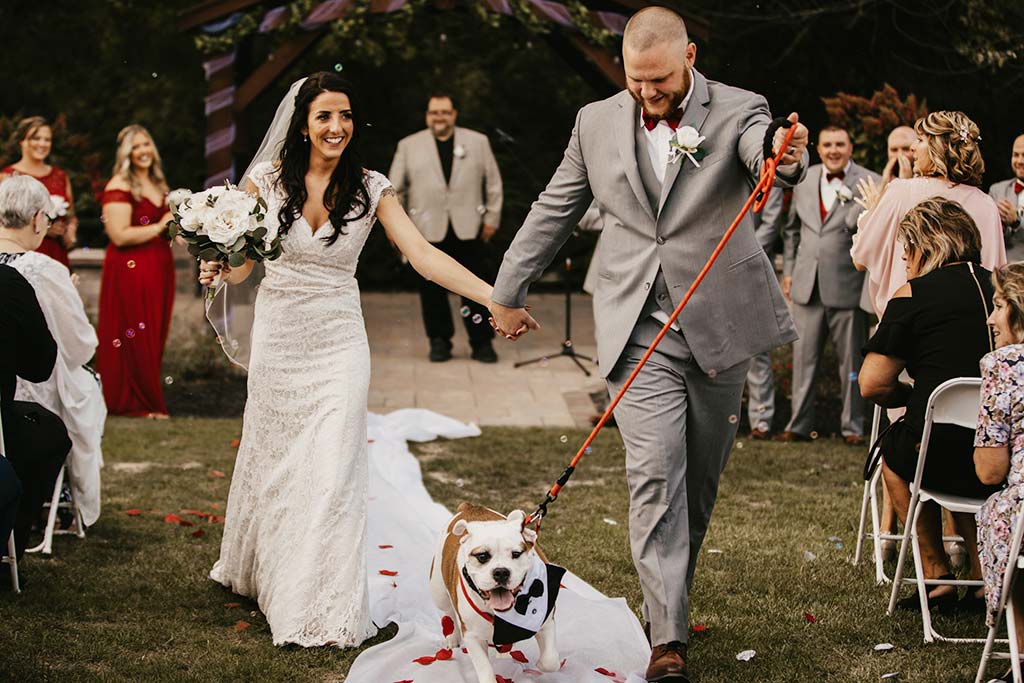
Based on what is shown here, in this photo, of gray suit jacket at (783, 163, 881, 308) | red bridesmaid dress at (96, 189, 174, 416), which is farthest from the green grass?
red bridesmaid dress at (96, 189, 174, 416)

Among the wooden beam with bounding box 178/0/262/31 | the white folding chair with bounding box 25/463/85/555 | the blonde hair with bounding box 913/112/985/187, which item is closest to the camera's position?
the blonde hair with bounding box 913/112/985/187

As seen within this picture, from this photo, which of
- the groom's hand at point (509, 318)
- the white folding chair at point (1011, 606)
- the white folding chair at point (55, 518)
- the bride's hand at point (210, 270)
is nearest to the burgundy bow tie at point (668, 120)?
the groom's hand at point (509, 318)

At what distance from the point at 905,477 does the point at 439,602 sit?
2.00 m

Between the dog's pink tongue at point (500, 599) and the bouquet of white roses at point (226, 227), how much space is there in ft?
5.90

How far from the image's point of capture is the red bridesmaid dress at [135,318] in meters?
10.3

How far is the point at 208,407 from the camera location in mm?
10766

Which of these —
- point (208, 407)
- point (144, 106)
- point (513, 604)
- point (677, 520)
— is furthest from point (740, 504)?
point (144, 106)

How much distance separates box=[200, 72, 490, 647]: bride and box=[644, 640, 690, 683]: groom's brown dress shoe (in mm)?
1265

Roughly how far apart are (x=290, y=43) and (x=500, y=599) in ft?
28.3

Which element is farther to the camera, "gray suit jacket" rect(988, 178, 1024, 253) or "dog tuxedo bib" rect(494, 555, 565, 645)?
"gray suit jacket" rect(988, 178, 1024, 253)

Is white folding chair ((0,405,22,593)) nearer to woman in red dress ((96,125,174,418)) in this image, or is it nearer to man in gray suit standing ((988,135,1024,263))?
woman in red dress ((96,125,174,418))

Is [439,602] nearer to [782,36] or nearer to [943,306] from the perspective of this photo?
[943,306]

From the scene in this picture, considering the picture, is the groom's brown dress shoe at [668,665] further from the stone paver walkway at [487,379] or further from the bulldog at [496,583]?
the stone paver walkway at [487,379]

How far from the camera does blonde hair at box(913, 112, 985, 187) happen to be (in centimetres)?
621
